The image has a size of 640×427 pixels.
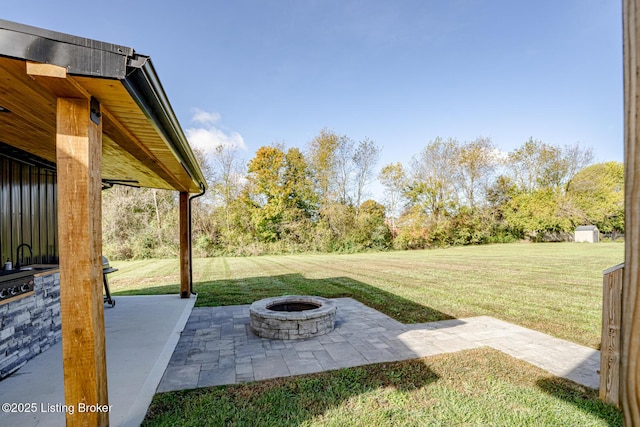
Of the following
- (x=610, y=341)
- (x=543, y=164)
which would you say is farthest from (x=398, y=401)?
(x=543, y=164)

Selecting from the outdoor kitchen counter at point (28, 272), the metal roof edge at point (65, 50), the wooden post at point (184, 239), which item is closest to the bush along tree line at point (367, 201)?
the wooden post at point (184, 239)

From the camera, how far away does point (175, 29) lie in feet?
27.4

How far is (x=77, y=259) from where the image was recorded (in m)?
1.92

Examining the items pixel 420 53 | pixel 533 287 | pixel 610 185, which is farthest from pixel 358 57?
Result: pixel 610 185

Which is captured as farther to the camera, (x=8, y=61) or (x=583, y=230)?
(x=583, y=230)

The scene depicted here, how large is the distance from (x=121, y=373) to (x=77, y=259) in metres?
1.96

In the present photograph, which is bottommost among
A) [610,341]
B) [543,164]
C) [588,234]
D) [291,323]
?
[588,234]

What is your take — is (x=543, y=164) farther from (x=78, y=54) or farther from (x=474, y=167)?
(x=78, y=54)

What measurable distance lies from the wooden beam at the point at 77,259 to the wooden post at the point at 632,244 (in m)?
2.45

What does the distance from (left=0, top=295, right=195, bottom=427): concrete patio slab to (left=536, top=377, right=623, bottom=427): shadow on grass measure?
3468mm

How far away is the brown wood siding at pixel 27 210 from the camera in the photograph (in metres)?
3.68

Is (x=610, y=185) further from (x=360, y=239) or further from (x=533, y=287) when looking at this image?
(x=533, y=287)

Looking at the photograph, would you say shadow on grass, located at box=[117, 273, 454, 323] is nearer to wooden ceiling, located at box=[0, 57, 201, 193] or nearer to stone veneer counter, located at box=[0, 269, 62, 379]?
stone veneer counter, located at box=[0, 269, 62, 379]

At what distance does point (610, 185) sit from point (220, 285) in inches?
1207
